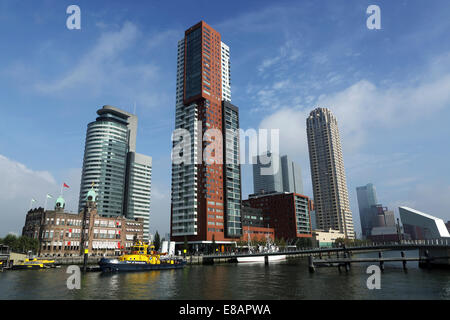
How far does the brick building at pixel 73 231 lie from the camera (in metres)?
139

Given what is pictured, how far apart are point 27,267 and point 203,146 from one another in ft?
333

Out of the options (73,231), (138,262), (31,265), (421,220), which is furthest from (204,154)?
(421,220)

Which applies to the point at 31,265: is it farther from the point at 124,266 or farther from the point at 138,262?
the point at 138,262

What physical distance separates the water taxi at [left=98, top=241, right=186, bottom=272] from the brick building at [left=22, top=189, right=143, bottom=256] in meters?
55.7

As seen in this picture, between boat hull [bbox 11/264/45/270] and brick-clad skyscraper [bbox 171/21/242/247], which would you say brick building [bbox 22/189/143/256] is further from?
boat hull [bbox 11/264/45/270]

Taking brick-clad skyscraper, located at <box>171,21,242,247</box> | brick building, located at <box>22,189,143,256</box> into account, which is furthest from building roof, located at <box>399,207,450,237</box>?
brick building, located at <box>22,189,143,256</box>

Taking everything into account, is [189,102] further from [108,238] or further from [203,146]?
[108,238]

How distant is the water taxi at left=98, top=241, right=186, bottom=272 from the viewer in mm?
80938

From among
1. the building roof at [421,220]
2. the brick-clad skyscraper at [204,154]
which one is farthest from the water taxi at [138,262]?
the building roof at [421,220]

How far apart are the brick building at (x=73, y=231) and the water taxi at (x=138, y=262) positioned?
55659 mm

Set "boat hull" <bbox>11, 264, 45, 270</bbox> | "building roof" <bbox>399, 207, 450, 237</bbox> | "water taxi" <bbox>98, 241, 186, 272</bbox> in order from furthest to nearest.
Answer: "boat hull" <bbox>11, 264, 45, 270</bbox> < "building roof" <bbox>399, 207, 450, 237</bbox> < "water taxi" <bbox>98, 241, 186, 272</bbox>
